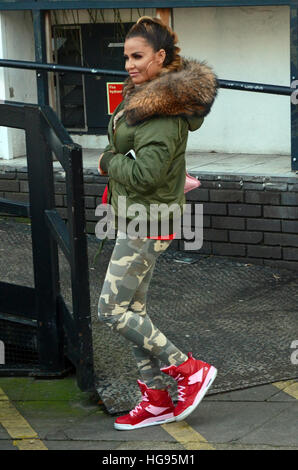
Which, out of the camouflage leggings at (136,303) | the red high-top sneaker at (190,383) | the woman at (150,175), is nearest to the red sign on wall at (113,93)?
the woman at (150,175)

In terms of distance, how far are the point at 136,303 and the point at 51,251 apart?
83 cm

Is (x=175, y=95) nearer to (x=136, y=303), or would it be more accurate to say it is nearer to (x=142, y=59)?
(x=142, y=59)

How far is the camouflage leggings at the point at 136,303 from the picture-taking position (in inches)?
172

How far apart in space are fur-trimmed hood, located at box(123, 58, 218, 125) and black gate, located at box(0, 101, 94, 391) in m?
0.48

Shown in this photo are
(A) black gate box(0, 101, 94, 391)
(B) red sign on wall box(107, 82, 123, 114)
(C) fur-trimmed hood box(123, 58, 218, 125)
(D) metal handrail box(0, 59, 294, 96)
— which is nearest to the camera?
(C) fur-trimmed hood box(123, 58, 218, 125)

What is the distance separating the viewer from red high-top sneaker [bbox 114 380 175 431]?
14.8ft

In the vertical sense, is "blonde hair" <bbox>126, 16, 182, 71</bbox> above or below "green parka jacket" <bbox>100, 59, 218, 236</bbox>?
above

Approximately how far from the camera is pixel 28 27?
28.3ft

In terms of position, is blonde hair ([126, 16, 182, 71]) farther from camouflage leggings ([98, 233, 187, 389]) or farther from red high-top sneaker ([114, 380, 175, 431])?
red high-top sneaker ([114, 380, 175, 431])

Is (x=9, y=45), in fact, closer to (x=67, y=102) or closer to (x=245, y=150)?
(x=67, y=102)

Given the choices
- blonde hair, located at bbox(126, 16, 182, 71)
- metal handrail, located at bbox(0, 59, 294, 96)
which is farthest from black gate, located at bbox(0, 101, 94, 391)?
metal handrail, located at bbox(0, 59, 294, 96)

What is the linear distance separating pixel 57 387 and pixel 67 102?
4.18 metres

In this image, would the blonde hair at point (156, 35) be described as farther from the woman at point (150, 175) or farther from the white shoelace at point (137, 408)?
the white shoelace at point (137, 408)
